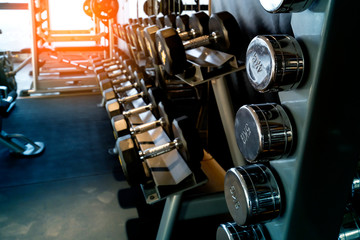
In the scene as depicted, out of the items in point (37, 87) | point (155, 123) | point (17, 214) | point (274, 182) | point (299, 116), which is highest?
point (299, 116)

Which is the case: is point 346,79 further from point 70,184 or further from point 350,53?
point 70,184

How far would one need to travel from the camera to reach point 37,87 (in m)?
3.88

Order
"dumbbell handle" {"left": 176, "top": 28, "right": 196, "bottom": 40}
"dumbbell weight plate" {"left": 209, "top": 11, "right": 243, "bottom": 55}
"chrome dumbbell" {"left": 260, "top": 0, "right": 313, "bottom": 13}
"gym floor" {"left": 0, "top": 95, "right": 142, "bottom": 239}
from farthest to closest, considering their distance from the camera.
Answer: "gym floor" {"left": 0, "top": 95, "right": 142, "bottom": 239}, "dumbbell handle" {"left": 176, "top": 28, "right": 196, "bottom": 40}, "dumbbell weight plate" {"left": 209, "top": 11, "right": 243, "bottom": 55}, "chrome dumbbell" {"left": 260, "top": 0, "right": 313, "bottom": 13}

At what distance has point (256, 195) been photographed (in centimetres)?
48

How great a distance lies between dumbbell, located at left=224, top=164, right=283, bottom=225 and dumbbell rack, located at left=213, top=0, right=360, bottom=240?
16 millimetres

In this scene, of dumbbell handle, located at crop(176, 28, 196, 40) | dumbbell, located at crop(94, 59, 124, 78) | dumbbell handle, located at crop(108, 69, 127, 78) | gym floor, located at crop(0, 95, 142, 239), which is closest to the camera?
dumbbell handle, located at crop(176, 28, 196, 40)

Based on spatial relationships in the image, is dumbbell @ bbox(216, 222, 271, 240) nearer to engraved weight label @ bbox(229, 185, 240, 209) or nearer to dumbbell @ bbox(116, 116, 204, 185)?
engraved weight label @ bbox(229, 185, 240, 209)

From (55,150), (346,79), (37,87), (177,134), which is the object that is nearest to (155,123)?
(177,134)

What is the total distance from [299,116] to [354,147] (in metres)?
0.10

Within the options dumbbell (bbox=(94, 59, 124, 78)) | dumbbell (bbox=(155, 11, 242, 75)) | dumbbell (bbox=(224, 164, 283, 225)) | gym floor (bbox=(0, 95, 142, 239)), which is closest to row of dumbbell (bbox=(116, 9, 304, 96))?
dumbbell (bbox=(155, 11, 242, 75))

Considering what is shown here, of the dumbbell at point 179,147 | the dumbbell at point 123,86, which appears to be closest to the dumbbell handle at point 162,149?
the dumbbell at point 179,147

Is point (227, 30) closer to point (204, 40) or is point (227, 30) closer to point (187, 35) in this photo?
point (204, 40)

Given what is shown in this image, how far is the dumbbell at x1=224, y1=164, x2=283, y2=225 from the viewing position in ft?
1.56

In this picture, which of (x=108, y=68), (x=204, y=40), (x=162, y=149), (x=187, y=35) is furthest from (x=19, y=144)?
(x=204, y=40)
